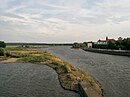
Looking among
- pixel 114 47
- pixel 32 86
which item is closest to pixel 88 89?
pixel 32 86

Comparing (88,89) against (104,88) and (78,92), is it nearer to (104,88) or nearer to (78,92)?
(78,92)

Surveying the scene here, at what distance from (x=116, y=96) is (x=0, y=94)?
1072 cm

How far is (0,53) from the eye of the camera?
282 feet

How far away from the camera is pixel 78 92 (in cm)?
2478

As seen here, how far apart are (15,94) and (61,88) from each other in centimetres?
502

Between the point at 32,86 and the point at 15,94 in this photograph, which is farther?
the point at 32,86

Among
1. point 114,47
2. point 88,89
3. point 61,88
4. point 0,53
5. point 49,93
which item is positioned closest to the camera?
point 88,89

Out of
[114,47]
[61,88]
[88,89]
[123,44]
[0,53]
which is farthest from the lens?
[114,47]

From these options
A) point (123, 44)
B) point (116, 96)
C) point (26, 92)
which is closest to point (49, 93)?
point (26, 92)

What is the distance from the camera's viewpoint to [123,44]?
11412 centimetres

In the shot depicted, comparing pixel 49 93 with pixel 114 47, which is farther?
pixel 114 47

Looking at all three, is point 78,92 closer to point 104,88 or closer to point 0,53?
point 104,88

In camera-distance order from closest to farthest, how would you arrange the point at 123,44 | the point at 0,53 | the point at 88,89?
1. the point at 88,89
2. the point at 0,53
3. the point at 123,44

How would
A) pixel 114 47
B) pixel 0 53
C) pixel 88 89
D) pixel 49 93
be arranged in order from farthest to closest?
pixel 114 47 < pixel 0 53 < pixel 49 93 < pixel 88 89
